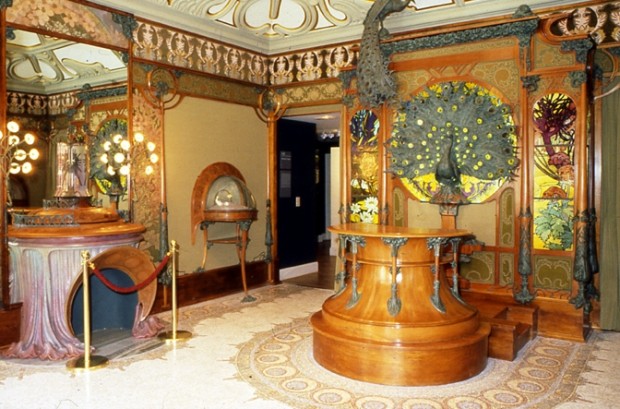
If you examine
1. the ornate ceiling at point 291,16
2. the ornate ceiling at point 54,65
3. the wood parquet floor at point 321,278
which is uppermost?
the ornate ceiling at point 291,16

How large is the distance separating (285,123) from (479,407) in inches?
230

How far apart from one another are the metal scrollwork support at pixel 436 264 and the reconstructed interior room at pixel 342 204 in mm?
16

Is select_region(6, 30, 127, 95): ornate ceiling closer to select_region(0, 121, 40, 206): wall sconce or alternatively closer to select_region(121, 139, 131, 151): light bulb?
select_region(0, 121, 40, 206): wall sconce

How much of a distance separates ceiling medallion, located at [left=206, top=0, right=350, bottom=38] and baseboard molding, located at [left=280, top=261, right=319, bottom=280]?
3.70 meters

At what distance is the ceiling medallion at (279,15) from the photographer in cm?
665

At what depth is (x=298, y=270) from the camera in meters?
8.84

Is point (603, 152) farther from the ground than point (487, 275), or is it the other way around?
point (603, 152)

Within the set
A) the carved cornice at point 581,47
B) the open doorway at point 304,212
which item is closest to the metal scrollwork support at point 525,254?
the carved cornice at point 581,47

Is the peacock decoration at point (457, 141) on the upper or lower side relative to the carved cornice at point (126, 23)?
lower

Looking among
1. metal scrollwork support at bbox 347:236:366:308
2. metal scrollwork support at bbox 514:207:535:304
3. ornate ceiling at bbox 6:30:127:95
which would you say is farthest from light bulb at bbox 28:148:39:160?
metal scrollwork support at bbox 514:207:535:304

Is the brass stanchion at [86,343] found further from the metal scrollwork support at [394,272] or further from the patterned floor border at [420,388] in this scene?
the metal scrollwork support at [394,272]

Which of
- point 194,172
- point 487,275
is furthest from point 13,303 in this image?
point 487,275

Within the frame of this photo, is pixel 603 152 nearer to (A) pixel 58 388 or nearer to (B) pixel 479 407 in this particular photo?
(B) pixel 479 407

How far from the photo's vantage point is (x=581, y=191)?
5301 millimetres
